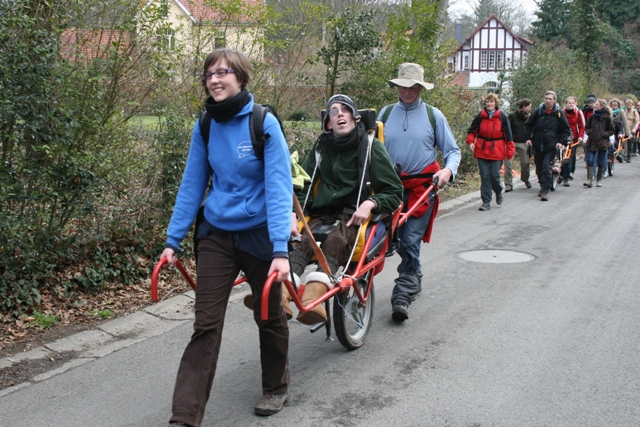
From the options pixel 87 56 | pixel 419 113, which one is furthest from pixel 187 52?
pixel 419 113

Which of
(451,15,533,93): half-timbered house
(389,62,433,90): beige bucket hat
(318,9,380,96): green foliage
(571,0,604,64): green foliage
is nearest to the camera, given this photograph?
(389,62,433,90): beige bucket hat

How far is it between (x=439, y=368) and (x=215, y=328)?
77.0 inches

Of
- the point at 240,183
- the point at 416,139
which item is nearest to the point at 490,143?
the point at 416,139

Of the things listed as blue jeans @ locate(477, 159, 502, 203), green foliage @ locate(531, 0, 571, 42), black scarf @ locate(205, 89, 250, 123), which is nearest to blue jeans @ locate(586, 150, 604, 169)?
blue jeans @ locate(477, 159, 502, 203)

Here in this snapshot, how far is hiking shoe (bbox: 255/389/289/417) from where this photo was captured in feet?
14.5

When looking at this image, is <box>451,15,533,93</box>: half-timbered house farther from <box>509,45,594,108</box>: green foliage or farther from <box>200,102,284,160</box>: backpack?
<box>200,102,284,160</box>: backpack

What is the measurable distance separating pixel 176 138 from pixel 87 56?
1317 millimetres

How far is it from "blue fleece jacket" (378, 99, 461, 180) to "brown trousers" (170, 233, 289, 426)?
2.53 m

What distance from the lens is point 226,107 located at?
12.8 feet

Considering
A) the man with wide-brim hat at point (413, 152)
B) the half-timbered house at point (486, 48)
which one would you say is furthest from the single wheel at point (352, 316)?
the half-timbered house at point (486, 48)

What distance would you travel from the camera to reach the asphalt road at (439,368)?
4.43m

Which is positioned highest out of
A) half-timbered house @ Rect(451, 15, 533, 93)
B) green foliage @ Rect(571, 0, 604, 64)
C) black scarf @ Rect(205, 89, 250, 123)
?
half-timbered house @ Rect(451, 15, 533, 93)

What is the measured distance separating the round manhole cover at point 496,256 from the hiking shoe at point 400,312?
107 inches

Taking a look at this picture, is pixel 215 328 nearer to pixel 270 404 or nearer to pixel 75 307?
pixel 270 404
